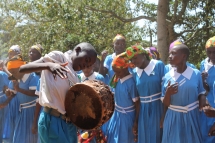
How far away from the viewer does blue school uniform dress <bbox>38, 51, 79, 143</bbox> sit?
373 centimetres

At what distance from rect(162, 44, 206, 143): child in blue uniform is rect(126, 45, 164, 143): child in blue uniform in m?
0.48

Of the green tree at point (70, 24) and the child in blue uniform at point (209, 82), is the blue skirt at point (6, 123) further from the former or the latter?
the child in blue uniform at point (209, 82)

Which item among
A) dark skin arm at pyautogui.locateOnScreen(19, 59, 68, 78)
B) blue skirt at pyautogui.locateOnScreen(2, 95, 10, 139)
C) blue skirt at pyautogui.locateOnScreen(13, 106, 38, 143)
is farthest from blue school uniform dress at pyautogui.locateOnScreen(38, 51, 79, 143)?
blue skirt at pyautogui.locateOnScreen(2, 95, 10, 139)

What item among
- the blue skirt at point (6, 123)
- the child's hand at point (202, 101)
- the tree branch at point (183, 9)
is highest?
the tree branch at point (183, 9)

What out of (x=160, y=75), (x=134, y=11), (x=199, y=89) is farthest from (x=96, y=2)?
(x=199, y=89)

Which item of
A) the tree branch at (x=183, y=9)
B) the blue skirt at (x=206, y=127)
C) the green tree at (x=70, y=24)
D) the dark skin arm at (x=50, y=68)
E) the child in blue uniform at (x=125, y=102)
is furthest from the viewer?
the green tree at (x=70, y=24)

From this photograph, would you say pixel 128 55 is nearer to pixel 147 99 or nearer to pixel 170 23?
pixel 147 99

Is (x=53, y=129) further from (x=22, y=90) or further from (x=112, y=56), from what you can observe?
(x=112, y=56)

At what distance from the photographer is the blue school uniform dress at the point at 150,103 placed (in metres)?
5.59

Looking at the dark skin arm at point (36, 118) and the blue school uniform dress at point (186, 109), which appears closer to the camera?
the blue school uniform dress at point (186, 109)

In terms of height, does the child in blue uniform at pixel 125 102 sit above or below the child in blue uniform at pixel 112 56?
below

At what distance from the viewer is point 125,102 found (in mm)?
5855

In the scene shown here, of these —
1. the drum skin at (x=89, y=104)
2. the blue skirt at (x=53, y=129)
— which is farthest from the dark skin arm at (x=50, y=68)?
the blue skirt at (x=53, y=129)

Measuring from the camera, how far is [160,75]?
222 inches
